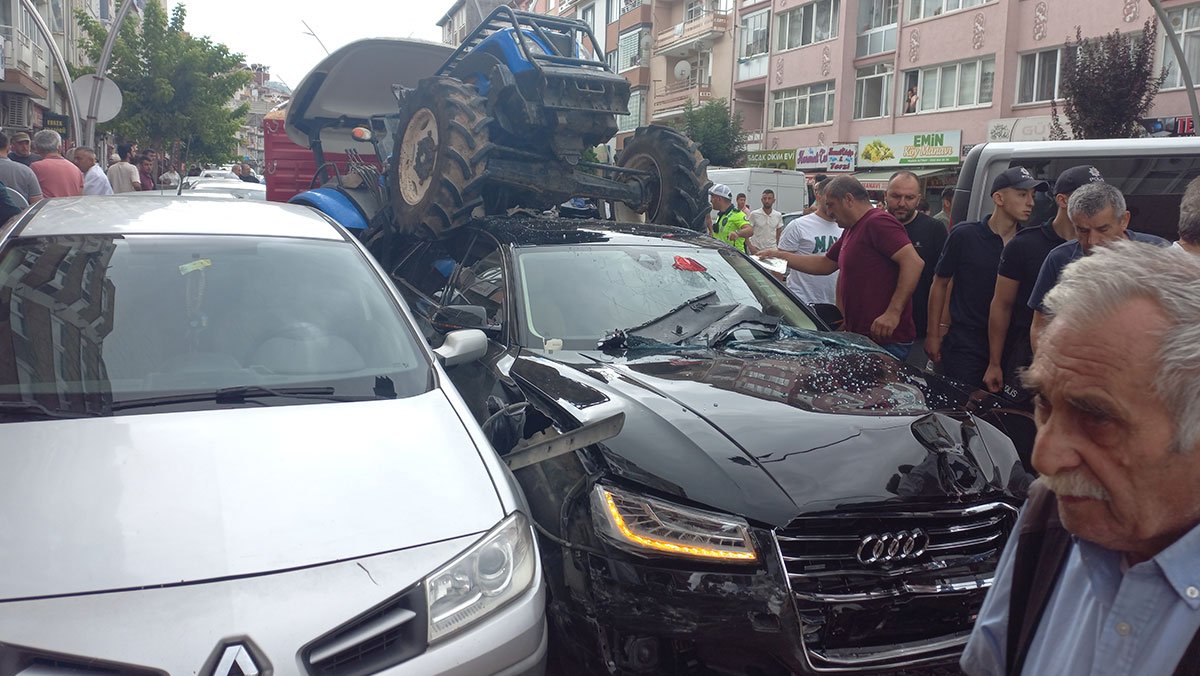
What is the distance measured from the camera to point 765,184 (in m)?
23.4

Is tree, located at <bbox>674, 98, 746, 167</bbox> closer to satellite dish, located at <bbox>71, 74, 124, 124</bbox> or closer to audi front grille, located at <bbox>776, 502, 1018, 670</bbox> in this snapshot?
satellite dish, located at <bbox>71, 74, 124, 124</bbox>

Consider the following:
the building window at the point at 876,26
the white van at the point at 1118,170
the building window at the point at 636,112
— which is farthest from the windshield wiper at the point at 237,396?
the building window at the point at 636,112

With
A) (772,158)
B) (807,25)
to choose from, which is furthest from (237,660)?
(807,25)

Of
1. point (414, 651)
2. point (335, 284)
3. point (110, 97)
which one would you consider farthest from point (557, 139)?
point (110, 97)

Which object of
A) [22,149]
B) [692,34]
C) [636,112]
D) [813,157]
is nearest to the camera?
[22,149]

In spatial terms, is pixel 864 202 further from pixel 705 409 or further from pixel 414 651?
pixel 414 651

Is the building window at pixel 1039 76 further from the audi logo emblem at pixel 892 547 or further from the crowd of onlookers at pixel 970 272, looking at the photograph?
the audi logo emblem at pixel 892 547

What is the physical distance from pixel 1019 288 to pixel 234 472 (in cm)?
399

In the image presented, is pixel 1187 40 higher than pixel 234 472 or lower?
higher

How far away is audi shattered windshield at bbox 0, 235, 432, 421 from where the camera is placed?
2.85 m

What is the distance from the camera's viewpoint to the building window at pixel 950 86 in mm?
26047

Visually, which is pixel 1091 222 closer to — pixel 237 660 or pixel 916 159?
pixel 237 660

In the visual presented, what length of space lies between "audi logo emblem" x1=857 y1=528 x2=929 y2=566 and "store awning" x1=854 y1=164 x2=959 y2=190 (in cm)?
2578

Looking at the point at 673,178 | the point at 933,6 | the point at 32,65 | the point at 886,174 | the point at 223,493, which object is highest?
the point at 933,6
